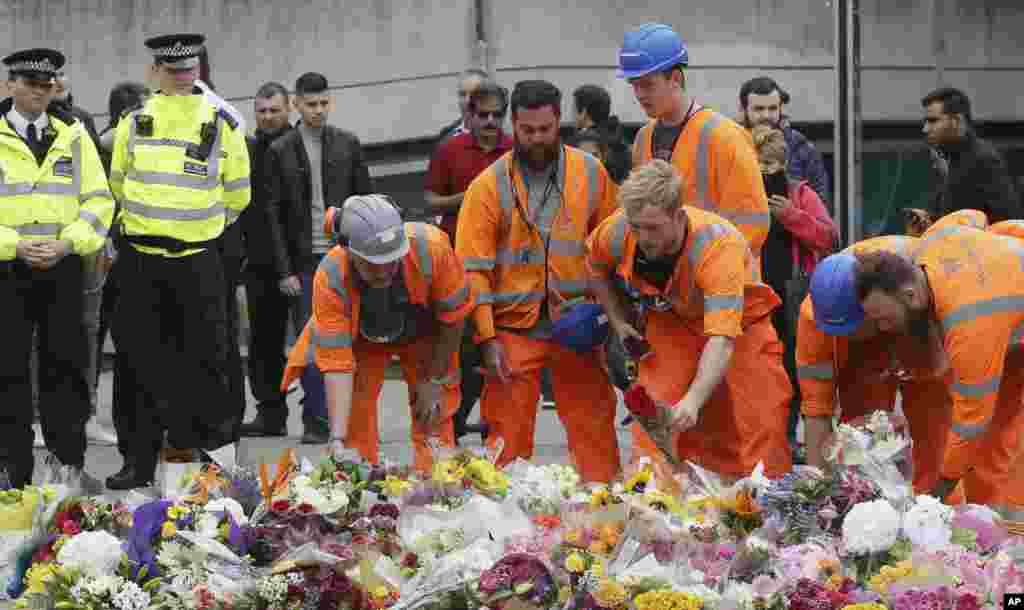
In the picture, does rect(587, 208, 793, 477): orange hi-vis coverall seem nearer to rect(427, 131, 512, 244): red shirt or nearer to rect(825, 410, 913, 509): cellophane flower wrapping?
rect(825, 410, 913, 509): cellophane flower wrapping

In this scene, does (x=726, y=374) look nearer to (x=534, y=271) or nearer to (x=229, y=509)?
(x=534, y=271)

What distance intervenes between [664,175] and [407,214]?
885 centimetres

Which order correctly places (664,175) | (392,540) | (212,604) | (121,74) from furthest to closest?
1. (121,74)
2. (664,175)
3. (392,540)
4. (212,604)

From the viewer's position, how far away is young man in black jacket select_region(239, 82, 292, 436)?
34.4ft

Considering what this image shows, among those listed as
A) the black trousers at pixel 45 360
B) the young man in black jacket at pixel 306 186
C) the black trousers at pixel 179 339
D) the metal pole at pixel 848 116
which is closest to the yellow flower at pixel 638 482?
the black trousers at pixel 179 339

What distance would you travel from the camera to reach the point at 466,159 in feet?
32.3

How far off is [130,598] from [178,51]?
3922mm

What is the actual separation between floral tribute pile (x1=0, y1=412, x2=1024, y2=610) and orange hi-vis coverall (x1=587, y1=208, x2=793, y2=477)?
1178 mm

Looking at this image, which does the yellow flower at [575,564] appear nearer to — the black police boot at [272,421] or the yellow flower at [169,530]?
the yellow flower at [169,530]

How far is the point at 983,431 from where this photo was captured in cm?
612

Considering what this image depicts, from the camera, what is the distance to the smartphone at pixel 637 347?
23.7 ft

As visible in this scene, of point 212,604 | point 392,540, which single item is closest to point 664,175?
point 392,540

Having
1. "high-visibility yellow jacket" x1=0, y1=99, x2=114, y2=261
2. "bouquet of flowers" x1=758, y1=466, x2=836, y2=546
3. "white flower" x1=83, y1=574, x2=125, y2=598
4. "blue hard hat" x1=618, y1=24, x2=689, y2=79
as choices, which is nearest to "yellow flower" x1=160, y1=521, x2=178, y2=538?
"white flower" x1=83, y1=574, x2=125, y2=598

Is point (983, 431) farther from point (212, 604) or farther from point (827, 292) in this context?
point (212, 604)
